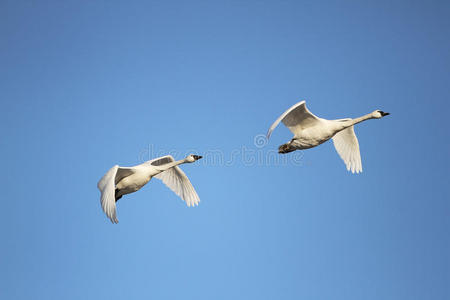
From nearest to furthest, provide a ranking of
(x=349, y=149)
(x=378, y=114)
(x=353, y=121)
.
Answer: (x=378, y=114) → (x=353, y=121) → (x=349, y=149)

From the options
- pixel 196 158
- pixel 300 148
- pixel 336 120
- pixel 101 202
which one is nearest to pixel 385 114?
pixel 336 120

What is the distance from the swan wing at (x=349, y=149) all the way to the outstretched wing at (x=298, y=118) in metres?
2.62

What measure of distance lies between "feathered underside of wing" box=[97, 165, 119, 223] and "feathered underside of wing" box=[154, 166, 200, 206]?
5.36 metres

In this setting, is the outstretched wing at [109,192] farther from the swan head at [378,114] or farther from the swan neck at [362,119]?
the swan head at [378,114]

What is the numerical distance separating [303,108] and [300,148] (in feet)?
6.44

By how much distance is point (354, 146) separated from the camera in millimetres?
24109

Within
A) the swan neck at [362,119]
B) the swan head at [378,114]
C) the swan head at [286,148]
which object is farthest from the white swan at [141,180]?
the swan head at [378,114]

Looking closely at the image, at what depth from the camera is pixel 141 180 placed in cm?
2206

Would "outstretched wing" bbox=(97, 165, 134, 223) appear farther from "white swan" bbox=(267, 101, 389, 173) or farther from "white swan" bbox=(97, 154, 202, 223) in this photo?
"white swan" bbox=(267, 101, 389, 173)

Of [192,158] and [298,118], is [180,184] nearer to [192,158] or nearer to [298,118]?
[192,158]

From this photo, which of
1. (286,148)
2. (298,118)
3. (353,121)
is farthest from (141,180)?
(353,121)

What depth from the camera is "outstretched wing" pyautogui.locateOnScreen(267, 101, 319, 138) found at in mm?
21484

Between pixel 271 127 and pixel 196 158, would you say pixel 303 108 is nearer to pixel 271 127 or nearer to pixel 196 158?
pixel 271 127

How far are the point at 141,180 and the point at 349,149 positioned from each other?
8.52 metres
